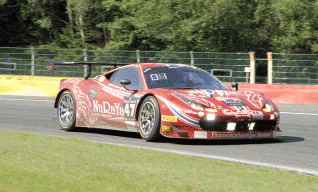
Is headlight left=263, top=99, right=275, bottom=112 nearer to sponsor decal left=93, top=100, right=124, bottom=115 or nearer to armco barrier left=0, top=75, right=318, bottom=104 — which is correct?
sponsor decal left=93, top=100, right=124, bottom=115

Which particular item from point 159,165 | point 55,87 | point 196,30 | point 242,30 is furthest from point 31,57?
point 159,165

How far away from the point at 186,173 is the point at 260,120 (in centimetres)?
296

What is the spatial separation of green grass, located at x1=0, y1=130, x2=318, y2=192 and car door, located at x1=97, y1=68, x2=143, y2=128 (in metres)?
2.00

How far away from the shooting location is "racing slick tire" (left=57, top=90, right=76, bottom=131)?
9.16m

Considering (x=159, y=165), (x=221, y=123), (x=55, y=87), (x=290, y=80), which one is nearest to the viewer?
(x=159, y=165)

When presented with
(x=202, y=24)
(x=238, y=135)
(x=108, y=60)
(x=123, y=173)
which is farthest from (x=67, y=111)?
(x=202, y=24)

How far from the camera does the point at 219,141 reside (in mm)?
7699

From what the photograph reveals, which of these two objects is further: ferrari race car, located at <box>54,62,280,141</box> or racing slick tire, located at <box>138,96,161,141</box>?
racing slick tire, located at <box>138,96,161,141</box>

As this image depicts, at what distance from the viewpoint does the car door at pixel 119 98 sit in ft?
26.3

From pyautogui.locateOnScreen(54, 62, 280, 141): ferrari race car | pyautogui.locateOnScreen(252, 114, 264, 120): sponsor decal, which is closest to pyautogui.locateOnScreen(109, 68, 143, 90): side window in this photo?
pyautogui.locateOnScreen(54, 62, 280, 141): ferrari race car

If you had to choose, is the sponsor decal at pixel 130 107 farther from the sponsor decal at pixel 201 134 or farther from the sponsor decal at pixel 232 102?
the sponsor decal at pixel 232 102

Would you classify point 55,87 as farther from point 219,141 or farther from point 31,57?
point 219,141

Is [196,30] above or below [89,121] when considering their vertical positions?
above

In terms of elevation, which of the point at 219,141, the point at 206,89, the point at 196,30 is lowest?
the point at 219,141
